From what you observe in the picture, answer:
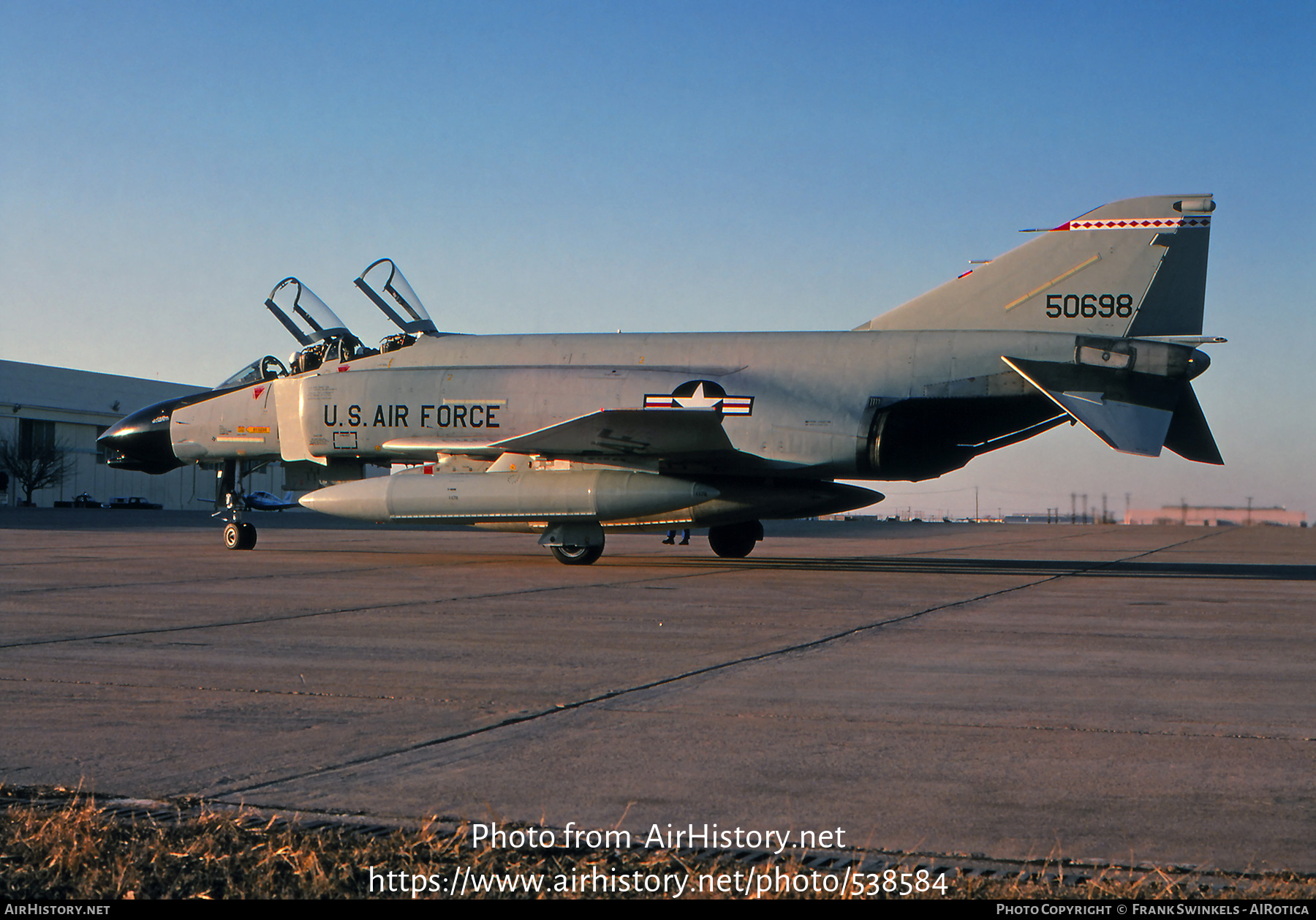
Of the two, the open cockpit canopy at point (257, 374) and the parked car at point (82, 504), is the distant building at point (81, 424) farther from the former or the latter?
the open cockpit canopy at point (257, 374)

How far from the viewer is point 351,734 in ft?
15.6

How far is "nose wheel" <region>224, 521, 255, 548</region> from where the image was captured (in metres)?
18.7

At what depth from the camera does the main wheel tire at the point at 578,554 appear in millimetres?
15742

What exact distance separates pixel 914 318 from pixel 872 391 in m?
1.55

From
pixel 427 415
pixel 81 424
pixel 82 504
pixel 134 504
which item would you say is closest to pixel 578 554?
pixel 427 415

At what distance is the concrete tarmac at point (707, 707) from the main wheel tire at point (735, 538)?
5.64 metres

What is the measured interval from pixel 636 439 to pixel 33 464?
60862mm

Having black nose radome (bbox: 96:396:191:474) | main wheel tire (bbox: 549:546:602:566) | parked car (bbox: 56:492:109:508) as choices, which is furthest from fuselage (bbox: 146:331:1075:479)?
parked car (bbox: 56:492:109:508)

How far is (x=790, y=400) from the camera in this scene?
14.9 meters

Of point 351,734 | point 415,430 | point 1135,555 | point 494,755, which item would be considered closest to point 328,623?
point 351,734

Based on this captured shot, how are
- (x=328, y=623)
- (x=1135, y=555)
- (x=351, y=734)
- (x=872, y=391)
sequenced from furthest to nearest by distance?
(x=1135, y=555) → (x=872, y=391) → (x=328, y=623) → (x=351, y=734)

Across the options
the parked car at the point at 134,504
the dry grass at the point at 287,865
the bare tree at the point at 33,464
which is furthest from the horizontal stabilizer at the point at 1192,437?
the bare tree at the point at 33,464

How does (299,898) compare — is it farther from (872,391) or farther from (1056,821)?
(872,391)

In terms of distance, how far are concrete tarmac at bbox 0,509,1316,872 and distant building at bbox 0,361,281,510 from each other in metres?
59.6
